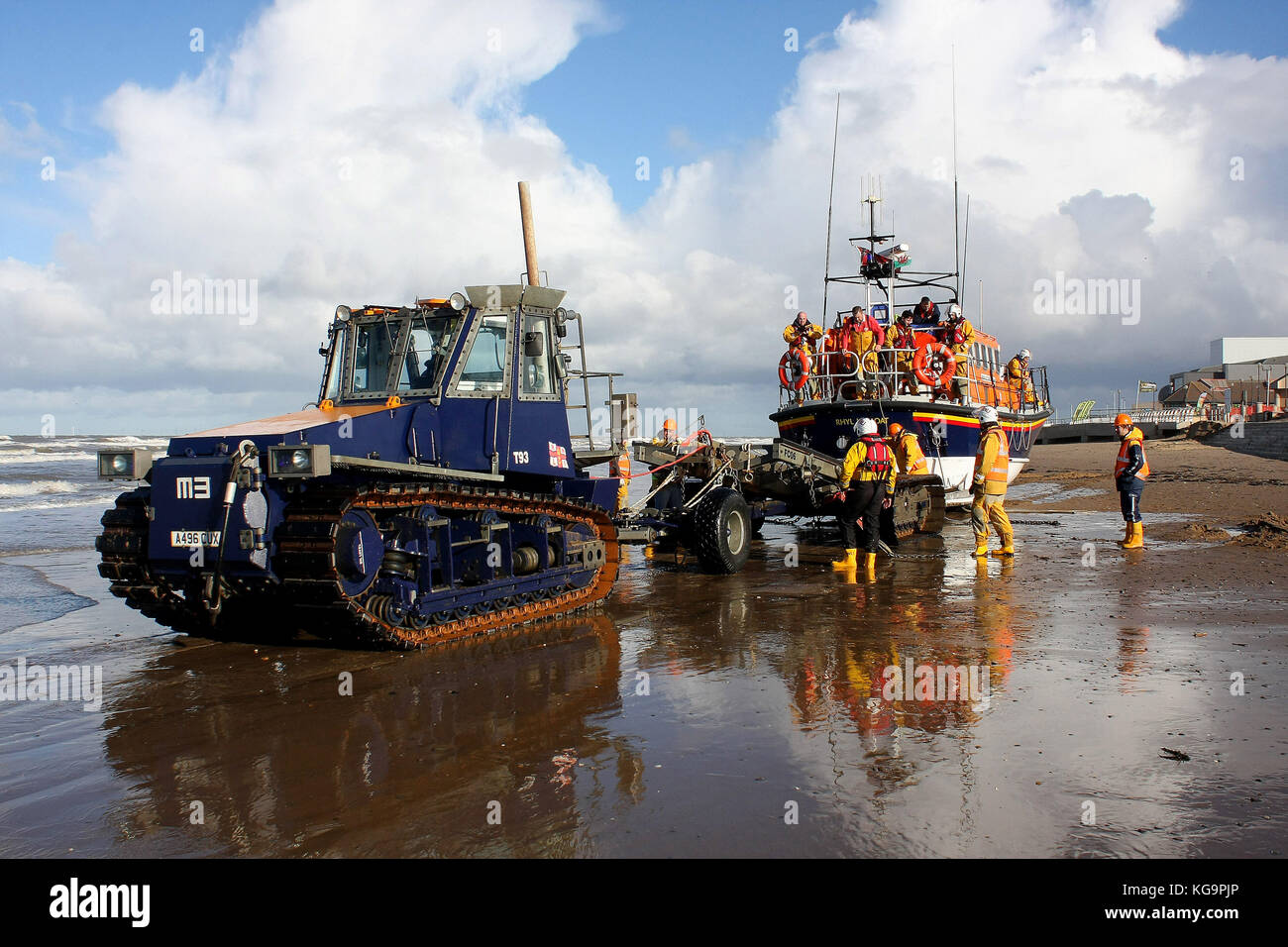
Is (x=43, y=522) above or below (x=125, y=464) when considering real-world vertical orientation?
below

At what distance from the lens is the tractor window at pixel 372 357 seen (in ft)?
29.5

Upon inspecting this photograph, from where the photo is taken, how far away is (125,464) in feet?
25.7

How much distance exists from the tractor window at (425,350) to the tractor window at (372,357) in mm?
246

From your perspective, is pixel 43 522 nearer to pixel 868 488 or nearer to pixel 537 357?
pixel 537 357

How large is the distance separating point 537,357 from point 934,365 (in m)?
10.1

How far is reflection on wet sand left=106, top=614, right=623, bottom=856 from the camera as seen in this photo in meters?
4.29

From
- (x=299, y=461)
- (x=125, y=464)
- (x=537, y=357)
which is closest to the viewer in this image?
(x=299, y=461)

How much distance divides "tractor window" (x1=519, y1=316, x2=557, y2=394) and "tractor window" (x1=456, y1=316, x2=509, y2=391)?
0.77 ft

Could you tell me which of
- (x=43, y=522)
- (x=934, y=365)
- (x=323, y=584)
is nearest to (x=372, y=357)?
(x=323, y=584)

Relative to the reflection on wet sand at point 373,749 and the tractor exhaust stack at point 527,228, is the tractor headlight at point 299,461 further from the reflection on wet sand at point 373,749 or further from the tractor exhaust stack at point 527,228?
the tractor exhaust stack at point 527,228

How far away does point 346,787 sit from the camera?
482cm

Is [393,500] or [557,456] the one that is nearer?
[393,500]

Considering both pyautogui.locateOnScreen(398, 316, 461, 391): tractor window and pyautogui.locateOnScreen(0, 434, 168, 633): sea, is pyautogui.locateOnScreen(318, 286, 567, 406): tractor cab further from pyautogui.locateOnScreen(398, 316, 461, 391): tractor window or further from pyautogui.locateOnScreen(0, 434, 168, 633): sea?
pyautogui.locateOnScreen(0, 434, 168, 633): sea
